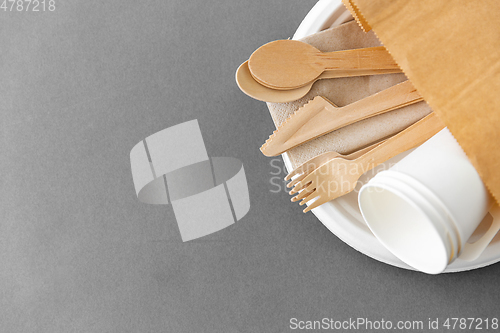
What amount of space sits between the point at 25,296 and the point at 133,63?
37 centimetres

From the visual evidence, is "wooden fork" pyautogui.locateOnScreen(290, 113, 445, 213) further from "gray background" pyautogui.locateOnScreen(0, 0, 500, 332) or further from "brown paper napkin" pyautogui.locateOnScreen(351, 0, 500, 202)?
"gray background" pyautogui.locateOnScreen(0, 0, 500, 332)

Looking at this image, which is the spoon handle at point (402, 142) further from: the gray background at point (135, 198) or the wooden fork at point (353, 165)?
the gray background at point (135, 198)

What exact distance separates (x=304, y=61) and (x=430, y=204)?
6.4 inches

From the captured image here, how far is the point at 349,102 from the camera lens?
0.34 meters

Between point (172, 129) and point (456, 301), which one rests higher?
point (172, 129)

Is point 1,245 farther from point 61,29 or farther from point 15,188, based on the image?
point 61,29

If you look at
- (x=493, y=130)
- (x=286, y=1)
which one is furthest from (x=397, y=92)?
(x=286, y=1)

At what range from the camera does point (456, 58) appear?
0.93ft

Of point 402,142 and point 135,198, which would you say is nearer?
point 402,142

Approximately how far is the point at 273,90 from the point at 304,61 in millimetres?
39

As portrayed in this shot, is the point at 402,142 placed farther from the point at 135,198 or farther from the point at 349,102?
the point at 135,198

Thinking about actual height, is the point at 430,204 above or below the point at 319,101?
below

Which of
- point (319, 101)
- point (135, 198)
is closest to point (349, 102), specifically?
point (319, 101)

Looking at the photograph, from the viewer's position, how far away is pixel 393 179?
0.26 meters
